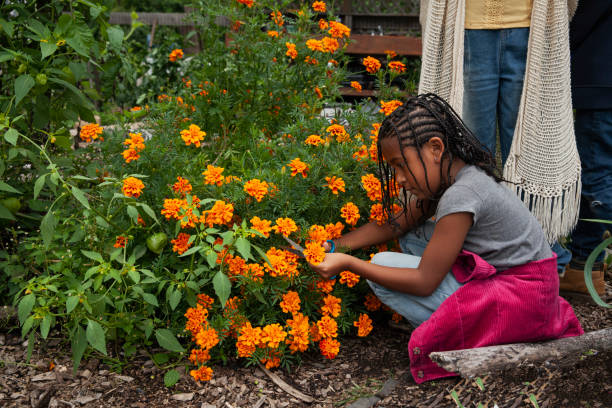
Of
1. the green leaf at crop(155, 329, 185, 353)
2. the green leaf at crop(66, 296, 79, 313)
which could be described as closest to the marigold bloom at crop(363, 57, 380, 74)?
the green leaf at crop(155, 329, 185, 353)

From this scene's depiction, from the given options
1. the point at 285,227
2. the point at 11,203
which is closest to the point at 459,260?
the point at 285,227

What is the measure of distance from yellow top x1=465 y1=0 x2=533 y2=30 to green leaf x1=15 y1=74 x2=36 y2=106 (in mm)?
1752

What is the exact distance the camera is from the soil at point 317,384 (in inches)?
68.1

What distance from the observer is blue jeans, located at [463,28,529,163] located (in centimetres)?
233

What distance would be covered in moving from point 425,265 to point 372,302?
0.42m

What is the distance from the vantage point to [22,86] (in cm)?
202

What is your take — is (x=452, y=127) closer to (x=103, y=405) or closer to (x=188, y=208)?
(x=188, y=208)

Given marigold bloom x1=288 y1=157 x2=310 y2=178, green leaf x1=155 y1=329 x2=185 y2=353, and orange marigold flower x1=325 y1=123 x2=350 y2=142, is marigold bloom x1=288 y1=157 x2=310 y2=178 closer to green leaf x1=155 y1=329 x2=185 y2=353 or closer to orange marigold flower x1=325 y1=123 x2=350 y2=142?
orange marigold flower x1=325 y1=123 x2=350 y2=142

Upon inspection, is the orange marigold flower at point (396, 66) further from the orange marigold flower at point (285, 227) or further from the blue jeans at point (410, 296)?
the orange marigold flower at point (285, 227)

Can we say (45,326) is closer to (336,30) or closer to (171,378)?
(171,378)

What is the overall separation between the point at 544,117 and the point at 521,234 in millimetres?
621

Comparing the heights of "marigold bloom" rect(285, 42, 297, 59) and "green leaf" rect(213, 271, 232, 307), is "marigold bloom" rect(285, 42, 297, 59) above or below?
above

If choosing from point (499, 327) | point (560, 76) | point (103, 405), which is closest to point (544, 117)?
point (560, 76)

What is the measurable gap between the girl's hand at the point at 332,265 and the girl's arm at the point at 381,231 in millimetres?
211
